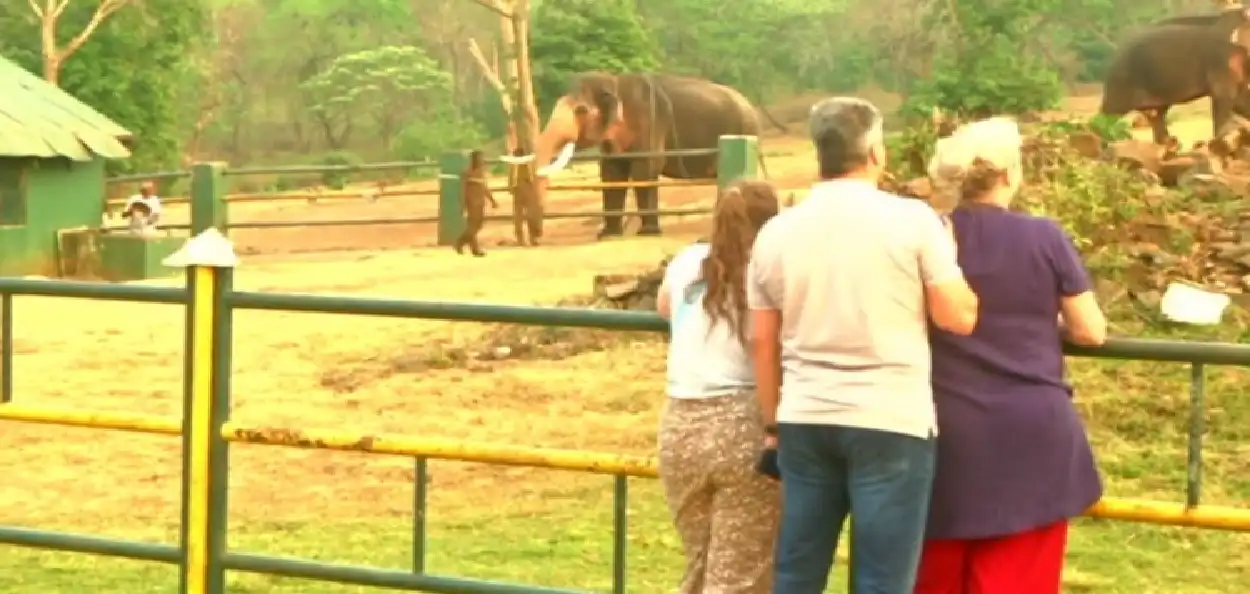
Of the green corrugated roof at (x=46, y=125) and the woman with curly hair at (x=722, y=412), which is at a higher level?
the green corrugated roof at (x=46, y=125)

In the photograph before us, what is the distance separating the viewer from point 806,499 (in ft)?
12.4

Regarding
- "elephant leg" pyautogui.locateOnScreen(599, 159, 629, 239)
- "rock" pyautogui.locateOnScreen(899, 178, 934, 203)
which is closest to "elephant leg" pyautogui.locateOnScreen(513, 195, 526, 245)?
"elephant leg" pyautogui.locateOnScreen(599, 159, 629, 239)

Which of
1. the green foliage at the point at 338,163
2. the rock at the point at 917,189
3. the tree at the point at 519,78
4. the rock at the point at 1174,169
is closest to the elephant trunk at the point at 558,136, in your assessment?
the tree at the point at 519,78

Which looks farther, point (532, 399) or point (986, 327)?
point (532, 399)

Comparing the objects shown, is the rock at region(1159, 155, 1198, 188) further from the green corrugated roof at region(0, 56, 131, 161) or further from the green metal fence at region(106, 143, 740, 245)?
the green corrugated roof at region(0, 56, 131, 161)

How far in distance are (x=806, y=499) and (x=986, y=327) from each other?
17.7 inches

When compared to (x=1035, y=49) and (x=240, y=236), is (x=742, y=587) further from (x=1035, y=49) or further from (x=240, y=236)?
(x=1035, y=49)

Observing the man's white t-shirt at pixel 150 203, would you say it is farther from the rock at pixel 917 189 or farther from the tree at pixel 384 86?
the tree at pixel 384 86

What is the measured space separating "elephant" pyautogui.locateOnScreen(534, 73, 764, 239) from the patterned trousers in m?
16.3

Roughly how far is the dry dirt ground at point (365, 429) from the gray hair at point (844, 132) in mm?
3378

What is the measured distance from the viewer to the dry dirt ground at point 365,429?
7551 millimetres

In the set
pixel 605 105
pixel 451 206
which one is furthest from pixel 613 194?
pixel 451 206

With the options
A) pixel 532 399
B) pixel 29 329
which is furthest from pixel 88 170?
pixel 532 399

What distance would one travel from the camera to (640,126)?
72.8 feet
